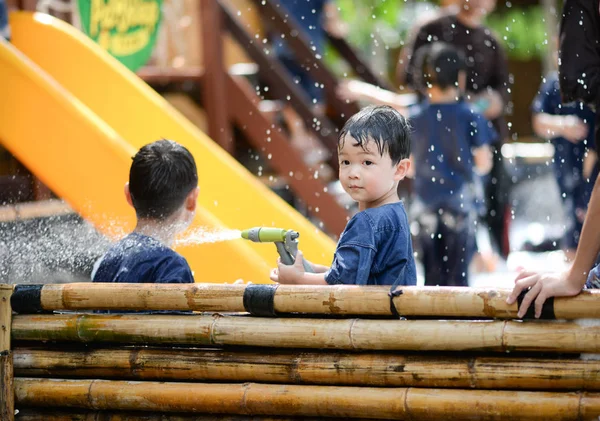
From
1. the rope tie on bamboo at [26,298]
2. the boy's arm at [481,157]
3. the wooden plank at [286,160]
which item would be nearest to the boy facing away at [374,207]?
the rope tie on bamboo at [26,298]

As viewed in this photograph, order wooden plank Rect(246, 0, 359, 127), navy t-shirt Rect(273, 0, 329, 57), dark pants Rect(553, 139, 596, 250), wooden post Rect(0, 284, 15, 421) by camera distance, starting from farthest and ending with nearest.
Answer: navy t-shirt Rect(273, 0, 329, 57) → wooden plank Rect(246, 0, 359, 127) → dark pants Rect(553, 139, 596, 250) → wooden post Rect(0, 284, 15, 421)

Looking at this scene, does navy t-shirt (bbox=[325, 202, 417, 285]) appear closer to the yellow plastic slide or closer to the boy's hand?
the boy's hand

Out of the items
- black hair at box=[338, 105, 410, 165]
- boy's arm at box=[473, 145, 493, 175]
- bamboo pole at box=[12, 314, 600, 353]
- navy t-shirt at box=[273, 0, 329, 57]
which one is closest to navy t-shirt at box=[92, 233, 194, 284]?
bamboo pole at box=[12, 314, 600, 353]

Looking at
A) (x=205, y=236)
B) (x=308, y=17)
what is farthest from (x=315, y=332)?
(x=308, y=17)

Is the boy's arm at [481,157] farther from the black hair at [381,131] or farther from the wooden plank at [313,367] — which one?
the wooden plank at [313,367]

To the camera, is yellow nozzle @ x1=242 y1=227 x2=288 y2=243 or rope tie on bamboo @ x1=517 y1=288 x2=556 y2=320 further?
yellow nozzle @ x1=242 y1=227 x2=288 y2=243

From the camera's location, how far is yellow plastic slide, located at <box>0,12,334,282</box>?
4.41 metres

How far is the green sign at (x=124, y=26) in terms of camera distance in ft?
20.0

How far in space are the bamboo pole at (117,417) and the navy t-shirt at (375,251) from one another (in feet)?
1.33

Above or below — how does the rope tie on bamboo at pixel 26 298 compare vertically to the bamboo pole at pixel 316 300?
below

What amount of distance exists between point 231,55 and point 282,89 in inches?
69.1

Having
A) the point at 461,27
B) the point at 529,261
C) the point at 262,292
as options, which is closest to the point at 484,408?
the point at 262,292

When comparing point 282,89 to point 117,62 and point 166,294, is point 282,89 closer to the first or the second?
point 117,62

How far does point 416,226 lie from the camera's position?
5590 mm
